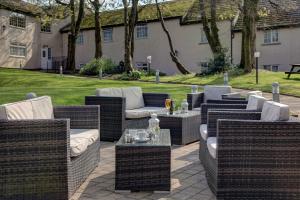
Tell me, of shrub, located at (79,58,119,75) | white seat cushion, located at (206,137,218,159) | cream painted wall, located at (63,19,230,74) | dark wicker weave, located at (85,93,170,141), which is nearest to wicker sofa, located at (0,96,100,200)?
white seat cushion, located at (206,137,218,159)

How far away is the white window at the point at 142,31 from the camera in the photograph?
32.8 m

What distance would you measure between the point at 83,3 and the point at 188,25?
8.02m

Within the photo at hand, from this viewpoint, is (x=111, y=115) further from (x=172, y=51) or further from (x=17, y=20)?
(x=17, y=20)

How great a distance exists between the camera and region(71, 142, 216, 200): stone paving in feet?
14.5

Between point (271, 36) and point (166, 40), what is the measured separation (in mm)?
8259

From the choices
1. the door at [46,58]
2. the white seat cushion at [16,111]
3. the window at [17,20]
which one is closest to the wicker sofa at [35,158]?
the white seat cushion at [16,111]

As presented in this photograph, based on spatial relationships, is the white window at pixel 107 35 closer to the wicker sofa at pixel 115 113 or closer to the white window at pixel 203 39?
the white window at pixel 203 39

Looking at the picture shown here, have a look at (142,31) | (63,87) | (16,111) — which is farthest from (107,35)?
(16,111)

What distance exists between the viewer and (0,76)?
79.5ft

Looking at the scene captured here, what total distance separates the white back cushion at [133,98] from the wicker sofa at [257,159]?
4.53 meters

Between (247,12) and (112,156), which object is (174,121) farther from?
(247,12)

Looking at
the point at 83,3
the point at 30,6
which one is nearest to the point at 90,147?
the point at 83,3

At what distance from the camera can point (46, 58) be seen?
3734cm

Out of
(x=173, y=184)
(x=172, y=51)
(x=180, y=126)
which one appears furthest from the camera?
(x=172, y=51)
